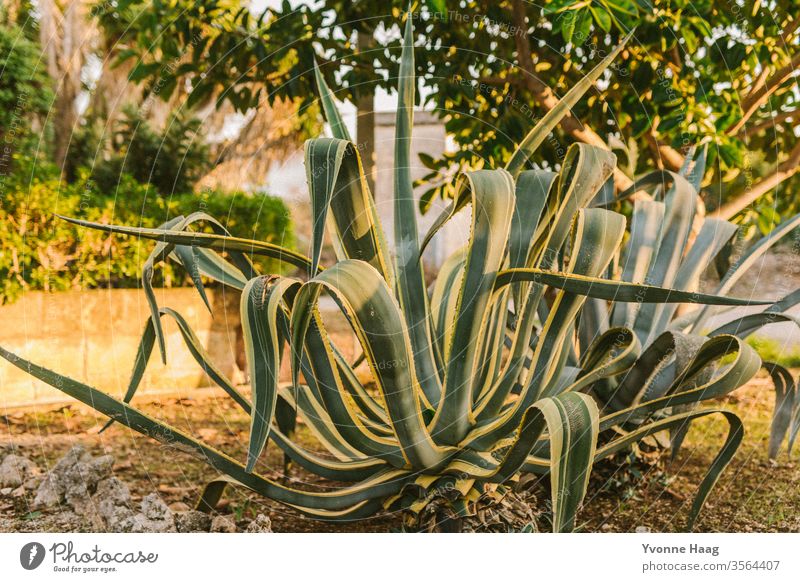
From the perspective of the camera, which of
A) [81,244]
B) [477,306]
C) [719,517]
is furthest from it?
[81,244]

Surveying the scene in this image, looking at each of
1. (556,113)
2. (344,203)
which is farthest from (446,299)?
(556,113)

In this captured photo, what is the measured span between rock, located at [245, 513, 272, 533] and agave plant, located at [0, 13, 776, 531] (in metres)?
0.11

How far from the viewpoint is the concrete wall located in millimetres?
2777

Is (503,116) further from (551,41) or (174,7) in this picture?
(174,7)

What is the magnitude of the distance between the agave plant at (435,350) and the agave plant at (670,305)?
0.04m

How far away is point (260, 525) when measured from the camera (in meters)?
1.55

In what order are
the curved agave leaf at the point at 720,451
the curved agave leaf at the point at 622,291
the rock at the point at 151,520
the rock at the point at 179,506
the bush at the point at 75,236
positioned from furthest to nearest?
the bush at the point at 75,236, the rock at the point at 179,506, the rock at the point at 151,520, the curved agave leaf at the point at 720,451, the curved agave leaf at the point at 622,291

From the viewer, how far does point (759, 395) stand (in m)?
2.96

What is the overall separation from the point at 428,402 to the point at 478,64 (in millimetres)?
1326

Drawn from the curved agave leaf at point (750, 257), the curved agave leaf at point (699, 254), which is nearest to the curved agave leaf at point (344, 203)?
the curved agave leaf at point (699, 254)

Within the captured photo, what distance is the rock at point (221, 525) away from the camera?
155cm

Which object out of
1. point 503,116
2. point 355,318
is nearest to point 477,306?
point 355,318

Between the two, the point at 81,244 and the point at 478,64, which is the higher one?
the point at 478,64

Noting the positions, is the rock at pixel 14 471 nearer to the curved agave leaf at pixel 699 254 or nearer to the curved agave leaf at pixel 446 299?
the curved agave leaf at pixel 446 299
